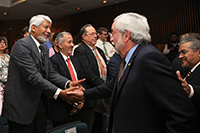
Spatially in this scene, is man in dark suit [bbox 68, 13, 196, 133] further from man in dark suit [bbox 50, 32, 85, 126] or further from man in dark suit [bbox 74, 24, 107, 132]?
man in dark suit [bbox 74, 24, 107, 132]

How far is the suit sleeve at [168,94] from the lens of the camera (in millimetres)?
926

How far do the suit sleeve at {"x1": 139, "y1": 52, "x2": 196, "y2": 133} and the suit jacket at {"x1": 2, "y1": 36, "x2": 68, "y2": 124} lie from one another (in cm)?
120

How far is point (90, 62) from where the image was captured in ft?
8.73

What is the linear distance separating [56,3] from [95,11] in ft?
6.69

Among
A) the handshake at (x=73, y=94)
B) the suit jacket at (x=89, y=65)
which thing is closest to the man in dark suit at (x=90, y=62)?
the suit jacket at (x=89, y=65)

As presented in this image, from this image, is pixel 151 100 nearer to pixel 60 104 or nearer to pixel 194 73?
pixel 194 73

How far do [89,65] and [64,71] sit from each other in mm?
442

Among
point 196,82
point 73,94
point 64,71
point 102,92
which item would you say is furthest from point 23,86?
point 196,82

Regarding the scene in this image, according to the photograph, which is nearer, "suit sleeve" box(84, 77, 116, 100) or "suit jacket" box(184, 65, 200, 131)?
"suit jacket" box(184, 65, 200, 131)

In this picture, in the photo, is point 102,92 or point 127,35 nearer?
point 127,35

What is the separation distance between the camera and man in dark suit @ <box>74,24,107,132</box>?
2504 mm

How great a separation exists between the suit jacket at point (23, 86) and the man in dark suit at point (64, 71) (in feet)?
1.18

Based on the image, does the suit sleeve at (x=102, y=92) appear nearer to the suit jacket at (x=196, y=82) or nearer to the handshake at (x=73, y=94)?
the handshake at (x=73, y=94)

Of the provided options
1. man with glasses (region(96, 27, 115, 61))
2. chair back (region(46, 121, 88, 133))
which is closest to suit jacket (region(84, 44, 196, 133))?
chair back (region(46, 121, 88, 133))
